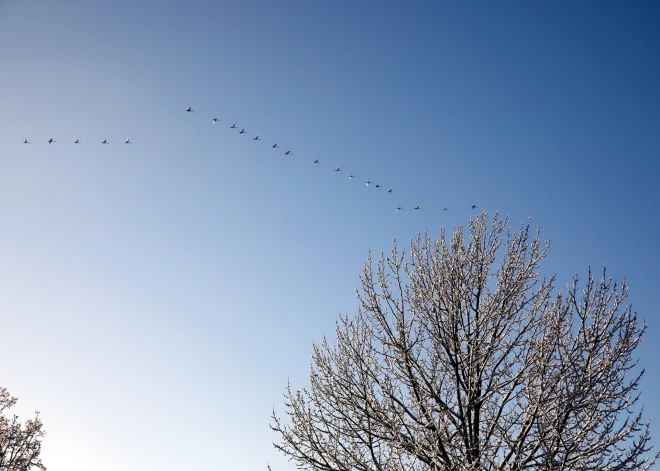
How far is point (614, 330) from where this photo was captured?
26.0 ft

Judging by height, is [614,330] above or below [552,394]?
above

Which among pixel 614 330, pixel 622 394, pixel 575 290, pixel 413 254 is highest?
pixel 413 254

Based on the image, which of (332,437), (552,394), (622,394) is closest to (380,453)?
(332,437)

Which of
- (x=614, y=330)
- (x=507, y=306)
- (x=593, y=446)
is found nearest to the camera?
(x=593, y=446)

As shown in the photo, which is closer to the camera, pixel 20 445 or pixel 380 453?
pixel 380 453

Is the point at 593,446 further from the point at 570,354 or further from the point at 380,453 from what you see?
the point at 380,453

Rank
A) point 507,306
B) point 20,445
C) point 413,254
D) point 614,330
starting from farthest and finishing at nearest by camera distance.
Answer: point 20,445, point 413,254, point 507,306, point 614,330

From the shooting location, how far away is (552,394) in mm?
7336

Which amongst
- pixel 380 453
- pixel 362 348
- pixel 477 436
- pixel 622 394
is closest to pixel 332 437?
pixel 380 453

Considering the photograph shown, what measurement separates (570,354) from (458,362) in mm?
1794

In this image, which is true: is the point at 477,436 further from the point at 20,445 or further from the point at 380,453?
the point at 20,445

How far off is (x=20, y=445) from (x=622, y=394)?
95.8 ft

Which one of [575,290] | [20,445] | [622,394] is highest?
[575,290]

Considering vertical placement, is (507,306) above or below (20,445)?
above
